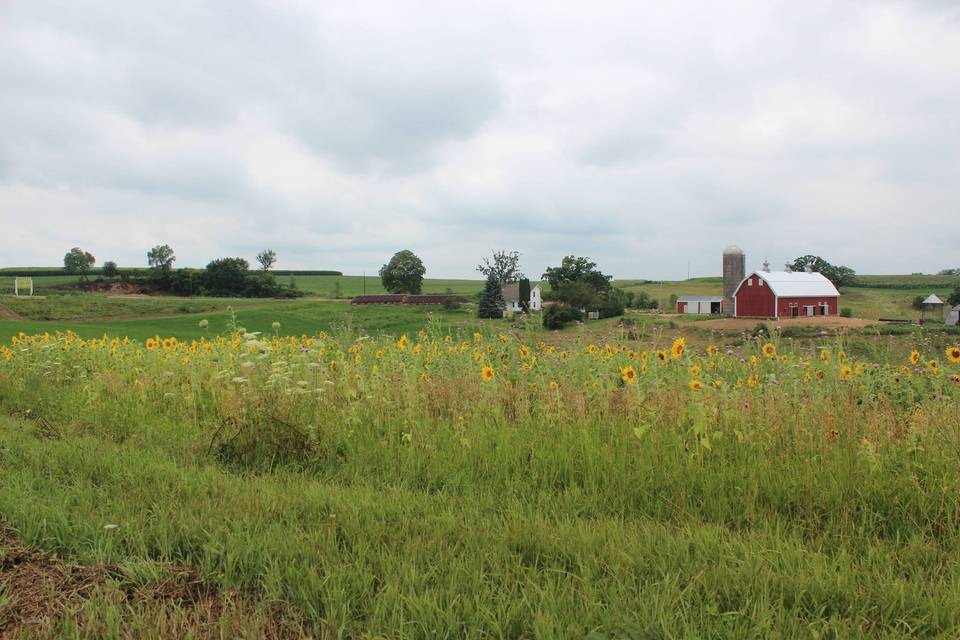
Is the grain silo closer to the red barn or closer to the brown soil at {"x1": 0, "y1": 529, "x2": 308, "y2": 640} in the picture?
the red barn

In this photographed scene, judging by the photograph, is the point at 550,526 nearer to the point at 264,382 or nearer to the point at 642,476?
the point at 642,476

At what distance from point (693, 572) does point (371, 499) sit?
191 cm

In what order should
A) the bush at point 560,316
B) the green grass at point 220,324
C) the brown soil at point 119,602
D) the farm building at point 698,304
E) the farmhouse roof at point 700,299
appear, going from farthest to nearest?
the farmhouse roof at point 700,299, the farm building at point 698,304, the green grass at point 220,324, the bush at point 560,316, the brown soil at point 119,602

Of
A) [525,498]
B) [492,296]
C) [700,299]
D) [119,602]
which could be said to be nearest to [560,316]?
[525,498]

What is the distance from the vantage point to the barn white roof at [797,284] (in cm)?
4694

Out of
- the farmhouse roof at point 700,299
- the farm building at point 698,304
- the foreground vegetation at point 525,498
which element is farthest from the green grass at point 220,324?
the farmhouse roof at point 700,299

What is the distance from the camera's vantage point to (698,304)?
64.0 meters

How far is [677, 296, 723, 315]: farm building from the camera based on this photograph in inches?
2491

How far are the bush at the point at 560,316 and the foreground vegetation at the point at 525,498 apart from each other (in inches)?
88.2

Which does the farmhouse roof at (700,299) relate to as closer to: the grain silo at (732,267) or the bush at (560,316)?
the grain silo at (732,267)

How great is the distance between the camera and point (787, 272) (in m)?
49.5

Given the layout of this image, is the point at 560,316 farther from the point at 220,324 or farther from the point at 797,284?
the point at 797,284

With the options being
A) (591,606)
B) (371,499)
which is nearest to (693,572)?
(591,606)

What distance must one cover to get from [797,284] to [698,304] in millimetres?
16385
